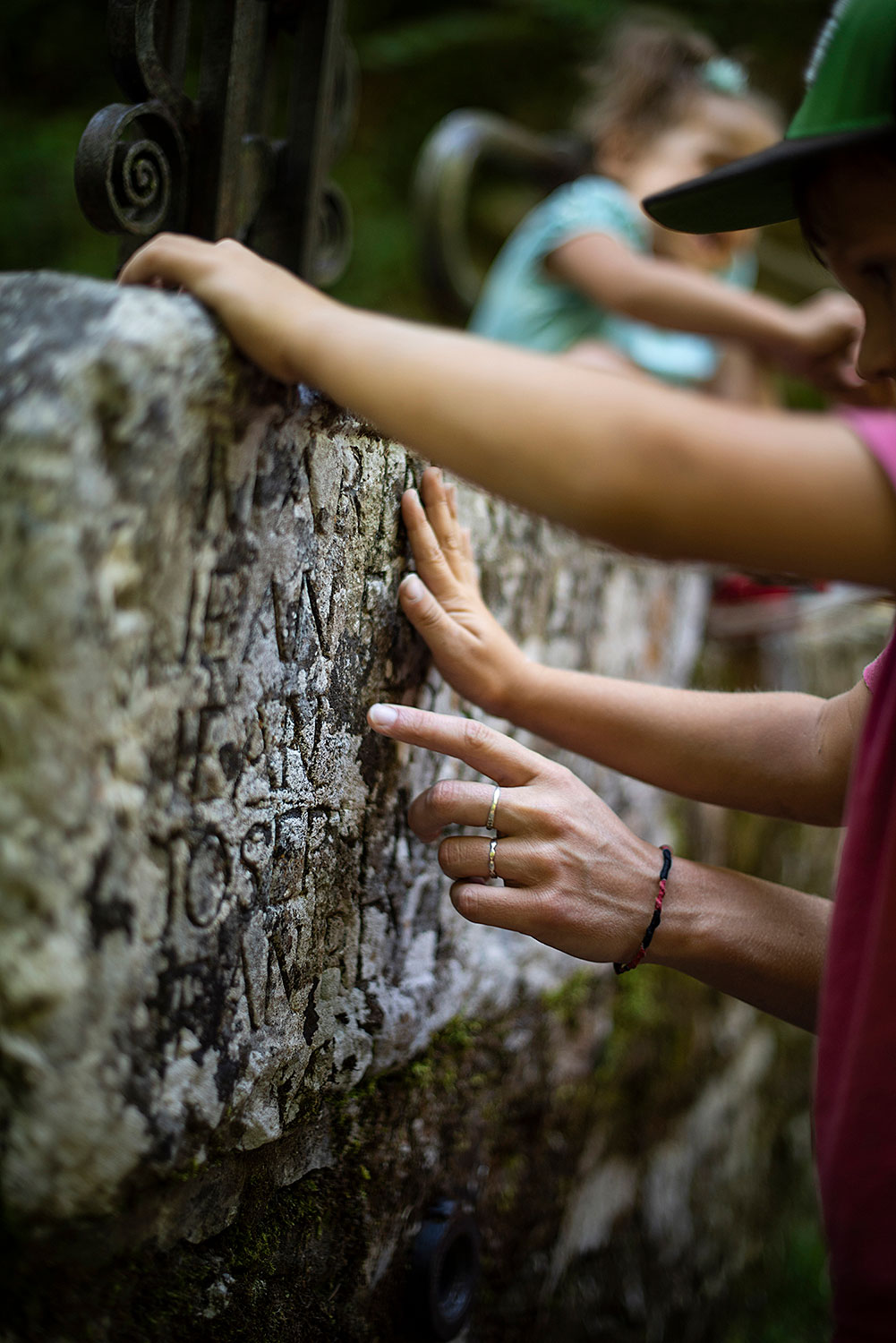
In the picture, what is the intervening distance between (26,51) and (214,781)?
4.36 m

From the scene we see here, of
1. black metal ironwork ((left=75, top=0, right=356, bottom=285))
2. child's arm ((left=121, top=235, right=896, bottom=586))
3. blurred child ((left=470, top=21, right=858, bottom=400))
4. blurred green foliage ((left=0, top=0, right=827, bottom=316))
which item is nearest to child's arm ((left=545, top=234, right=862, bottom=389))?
blurred child ((left=470, top=21, right=858, bottom=400))

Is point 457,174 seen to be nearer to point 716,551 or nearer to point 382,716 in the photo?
point 382,716

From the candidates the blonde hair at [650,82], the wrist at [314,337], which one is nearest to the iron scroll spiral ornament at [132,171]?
the wrist at [314,337]

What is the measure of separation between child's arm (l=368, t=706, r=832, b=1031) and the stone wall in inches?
5.2

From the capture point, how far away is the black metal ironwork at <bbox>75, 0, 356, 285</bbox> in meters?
0.91

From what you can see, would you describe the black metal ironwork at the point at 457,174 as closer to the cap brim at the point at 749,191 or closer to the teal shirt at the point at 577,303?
the teal shirt at the point at 577,303

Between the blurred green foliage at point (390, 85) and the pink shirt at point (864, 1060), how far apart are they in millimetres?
2394

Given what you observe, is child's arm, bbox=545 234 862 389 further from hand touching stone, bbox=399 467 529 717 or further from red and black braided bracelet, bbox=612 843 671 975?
red and black braided bracelet, bbox=612 843 671 975

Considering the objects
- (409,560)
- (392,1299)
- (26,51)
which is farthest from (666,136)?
(26,51)

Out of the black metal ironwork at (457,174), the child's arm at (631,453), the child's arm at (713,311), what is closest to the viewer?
the child's arm at (631,453)

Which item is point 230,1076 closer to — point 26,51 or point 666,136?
point 666,136

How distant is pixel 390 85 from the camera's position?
447cm

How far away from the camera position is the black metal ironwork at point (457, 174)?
91.9 inches

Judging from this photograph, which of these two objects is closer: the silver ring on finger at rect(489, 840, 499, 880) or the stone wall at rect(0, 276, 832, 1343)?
the stone wall at rect(0, 276, 832, 1343)
